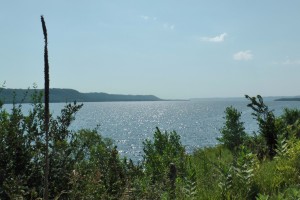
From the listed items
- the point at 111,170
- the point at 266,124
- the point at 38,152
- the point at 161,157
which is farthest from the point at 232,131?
the point at 38,152

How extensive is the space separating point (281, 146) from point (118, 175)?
4.54 m

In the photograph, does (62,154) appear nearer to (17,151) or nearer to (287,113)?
(17,151)

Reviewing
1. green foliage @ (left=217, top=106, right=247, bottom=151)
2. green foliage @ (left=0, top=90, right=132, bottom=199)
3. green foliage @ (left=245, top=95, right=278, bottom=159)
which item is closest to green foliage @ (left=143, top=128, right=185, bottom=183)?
green foliage @ (left=0, top=90, right=132, bottom=199)

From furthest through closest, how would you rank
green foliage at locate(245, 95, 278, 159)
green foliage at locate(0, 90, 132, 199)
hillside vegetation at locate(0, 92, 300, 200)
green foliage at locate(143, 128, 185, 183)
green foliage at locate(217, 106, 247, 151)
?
1. green foliage at locate(217, 106, 247, 151)
2. green foliage at locate(245, 95, 278, 159)
3. green foliage at locate(143, 128, 185, 183)
4. green foliage at locate(0, 90, 132, 199)
5. hillside vegetation at locate(0, 92, 300, 200)

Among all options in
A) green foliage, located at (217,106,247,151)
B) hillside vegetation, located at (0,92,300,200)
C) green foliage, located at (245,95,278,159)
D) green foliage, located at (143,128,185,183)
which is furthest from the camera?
green foliage, located at (217,106,247,151)

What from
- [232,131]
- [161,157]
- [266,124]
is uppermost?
[266,124]

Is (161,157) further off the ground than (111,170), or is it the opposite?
(111,170)

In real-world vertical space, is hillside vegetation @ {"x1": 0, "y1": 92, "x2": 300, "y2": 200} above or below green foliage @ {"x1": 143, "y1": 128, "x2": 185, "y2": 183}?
above

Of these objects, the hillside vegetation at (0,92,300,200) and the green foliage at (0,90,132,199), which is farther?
the green foliage at (0,90,132,199)

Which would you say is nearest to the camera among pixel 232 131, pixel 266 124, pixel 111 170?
pixel 111 170

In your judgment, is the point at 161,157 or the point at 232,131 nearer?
the point at 161,157

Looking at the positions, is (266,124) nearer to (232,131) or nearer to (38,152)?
(38,152)

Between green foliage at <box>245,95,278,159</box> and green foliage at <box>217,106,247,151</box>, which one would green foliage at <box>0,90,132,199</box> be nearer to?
green foliage at <box>245,95,278,159</box>

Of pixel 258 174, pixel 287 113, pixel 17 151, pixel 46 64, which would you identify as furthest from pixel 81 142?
pixel 287 113
